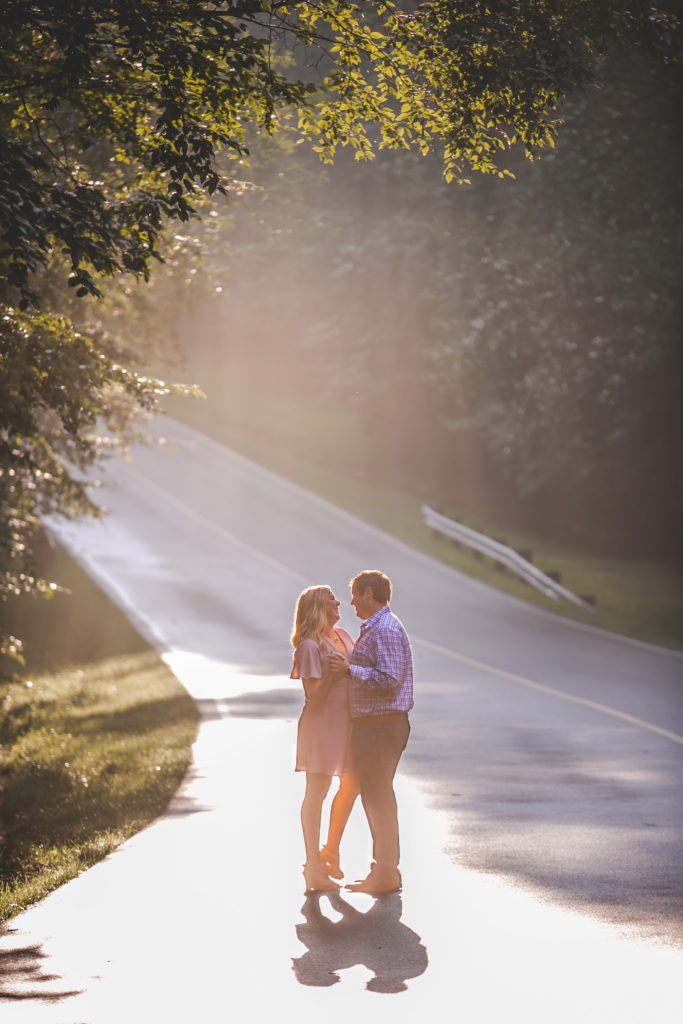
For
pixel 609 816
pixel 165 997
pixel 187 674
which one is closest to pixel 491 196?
pixel 187 674

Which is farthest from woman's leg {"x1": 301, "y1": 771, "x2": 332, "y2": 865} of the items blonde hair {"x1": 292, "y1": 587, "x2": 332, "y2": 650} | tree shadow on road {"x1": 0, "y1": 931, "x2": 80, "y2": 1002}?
tree shadow on road {"x1": 0, "y1": 931, "x2": 80, "y2": 1002}

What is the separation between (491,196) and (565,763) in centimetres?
2314

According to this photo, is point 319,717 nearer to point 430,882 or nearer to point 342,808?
point 342,808

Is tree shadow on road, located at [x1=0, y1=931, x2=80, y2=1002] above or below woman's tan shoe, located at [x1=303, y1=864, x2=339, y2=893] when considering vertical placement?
below

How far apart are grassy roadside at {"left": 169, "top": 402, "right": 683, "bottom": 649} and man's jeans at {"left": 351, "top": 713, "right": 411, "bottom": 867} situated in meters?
18.6

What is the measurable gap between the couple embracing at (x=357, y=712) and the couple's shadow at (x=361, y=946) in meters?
0.46

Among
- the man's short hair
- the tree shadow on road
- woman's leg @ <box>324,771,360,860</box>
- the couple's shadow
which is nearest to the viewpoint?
the tree shadow on road

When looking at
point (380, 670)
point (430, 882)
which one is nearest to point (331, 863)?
point (430, 882)

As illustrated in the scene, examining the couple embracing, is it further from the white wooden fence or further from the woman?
the white wooden fence

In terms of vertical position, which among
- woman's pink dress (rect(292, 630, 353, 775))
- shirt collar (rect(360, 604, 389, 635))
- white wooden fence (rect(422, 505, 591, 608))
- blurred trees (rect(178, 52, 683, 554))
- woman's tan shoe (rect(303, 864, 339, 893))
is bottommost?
woman's tan shoe (rect(303, 864, 339, 893))

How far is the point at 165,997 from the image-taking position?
21.1 ft

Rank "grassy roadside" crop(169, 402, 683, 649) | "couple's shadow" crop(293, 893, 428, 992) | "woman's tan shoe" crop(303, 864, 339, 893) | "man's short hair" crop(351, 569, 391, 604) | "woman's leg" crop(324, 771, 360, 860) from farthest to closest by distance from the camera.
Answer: "grassy roadside" crop(169, 402, 683, 649) → "woman's leg" crop(324, 771, 360, 860) → "man's short hair" crop(351, 569, 391, 604) → "woman's tan shoe" crop(303, 864, 339, 893) → "couple's shadow" crop(293, 893, 428, 992)

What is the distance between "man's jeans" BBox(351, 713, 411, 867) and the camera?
8.75 meters

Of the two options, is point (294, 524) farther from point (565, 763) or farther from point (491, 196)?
point (565, 763)
